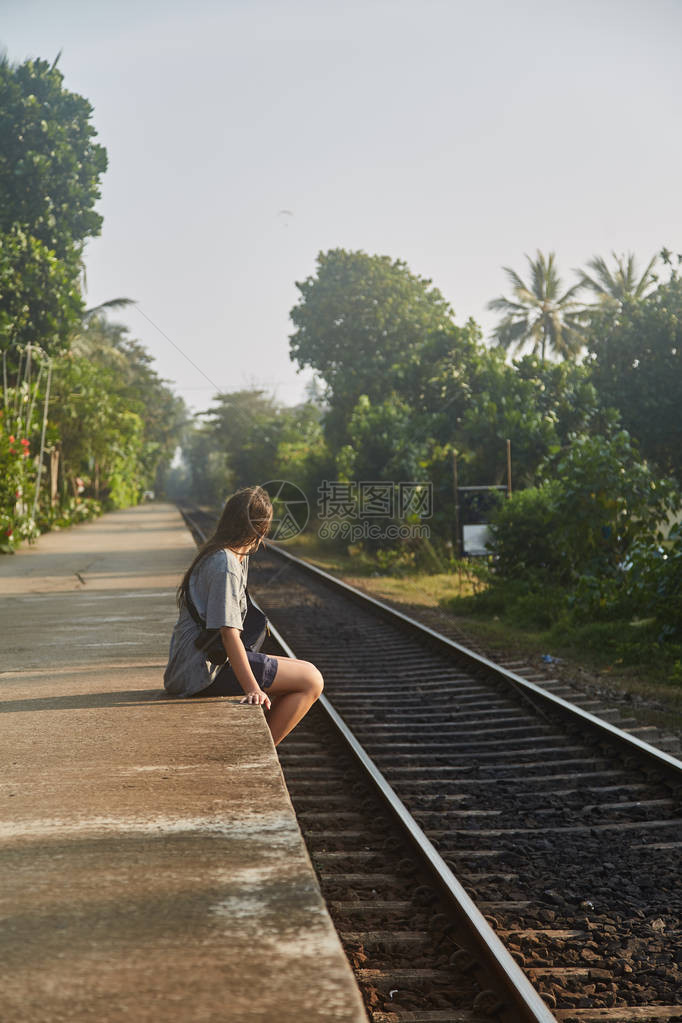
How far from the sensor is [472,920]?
3.63 metres

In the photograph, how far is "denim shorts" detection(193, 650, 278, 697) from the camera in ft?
17.2

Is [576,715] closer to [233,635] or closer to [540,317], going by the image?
[233,635]

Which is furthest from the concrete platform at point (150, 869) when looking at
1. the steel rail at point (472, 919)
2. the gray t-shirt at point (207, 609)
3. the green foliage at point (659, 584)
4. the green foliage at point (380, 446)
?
the green foliage at point (380, 446)

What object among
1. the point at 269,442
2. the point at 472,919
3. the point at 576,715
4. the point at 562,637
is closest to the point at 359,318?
the point at 269,442

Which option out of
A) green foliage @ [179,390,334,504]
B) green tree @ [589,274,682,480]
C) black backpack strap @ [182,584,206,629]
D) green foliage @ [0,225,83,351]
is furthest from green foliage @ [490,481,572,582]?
green foliage @ [179,390,334,504]

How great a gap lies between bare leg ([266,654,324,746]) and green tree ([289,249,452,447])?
127 feet

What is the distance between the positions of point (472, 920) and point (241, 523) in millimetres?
A: 2236

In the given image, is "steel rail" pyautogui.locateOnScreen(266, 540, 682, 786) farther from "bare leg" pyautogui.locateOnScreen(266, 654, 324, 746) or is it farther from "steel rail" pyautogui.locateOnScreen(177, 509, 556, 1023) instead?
"bare leg" pyautogui.locateOnScreen(266, 654, 324, 746)

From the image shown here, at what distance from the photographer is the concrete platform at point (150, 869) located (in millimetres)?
2295

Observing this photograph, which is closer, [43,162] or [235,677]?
[235,677]

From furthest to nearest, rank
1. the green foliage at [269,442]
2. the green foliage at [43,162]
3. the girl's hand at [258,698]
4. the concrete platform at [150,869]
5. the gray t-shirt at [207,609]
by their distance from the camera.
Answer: the green foliage at [269,442] < the green foliage at [43,162] < the girl's hand at [258,698] < the gray t-shirt at [207,609] < the concrete platform at [150,869]

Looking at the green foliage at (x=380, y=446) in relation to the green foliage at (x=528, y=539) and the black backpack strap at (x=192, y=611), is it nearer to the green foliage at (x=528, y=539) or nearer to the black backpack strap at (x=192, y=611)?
the green foliage at (x=528, y=539)

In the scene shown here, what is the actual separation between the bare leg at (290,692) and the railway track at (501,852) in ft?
1.38

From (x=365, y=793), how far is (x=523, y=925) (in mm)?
1747
